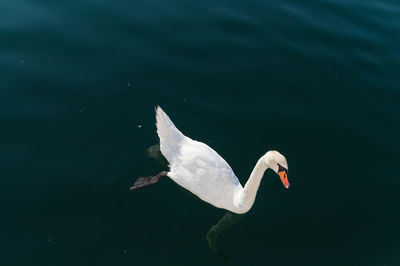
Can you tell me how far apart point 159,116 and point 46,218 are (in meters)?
3.54

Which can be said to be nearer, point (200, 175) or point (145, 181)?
point (200, 175)

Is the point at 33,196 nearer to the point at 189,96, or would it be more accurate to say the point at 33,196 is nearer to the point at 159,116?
the point at 159,116

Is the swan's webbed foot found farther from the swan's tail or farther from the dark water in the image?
the swan's tail

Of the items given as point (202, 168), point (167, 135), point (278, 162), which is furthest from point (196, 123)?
point (278, 162)

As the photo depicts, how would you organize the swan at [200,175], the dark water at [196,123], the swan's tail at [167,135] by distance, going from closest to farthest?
1. the dark water at [196,123]
2. the swan at [200,175]
3. the swan's tail at [167,135]

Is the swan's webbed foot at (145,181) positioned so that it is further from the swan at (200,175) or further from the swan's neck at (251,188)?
the swan's neck at (251,188)

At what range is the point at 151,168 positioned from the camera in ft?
34.1

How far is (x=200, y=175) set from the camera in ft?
30.5

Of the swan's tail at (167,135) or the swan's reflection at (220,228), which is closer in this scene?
the swan's reflection at (220,228)

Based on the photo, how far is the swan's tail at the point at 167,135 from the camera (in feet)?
30.9

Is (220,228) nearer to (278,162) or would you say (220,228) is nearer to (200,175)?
(200,175)

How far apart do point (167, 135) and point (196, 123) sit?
218 cm

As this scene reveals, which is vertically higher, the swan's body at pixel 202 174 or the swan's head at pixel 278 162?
the swan's head at pixel 278 162

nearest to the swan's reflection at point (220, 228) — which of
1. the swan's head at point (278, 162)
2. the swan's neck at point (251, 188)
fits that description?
the swan's neck at point (251, 188)
